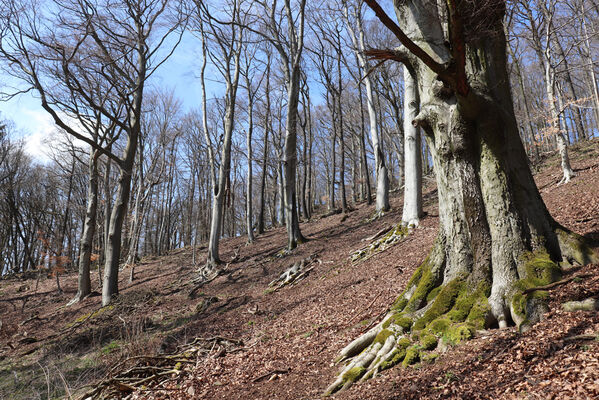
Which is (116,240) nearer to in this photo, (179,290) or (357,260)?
(179,290)

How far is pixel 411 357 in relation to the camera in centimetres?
328

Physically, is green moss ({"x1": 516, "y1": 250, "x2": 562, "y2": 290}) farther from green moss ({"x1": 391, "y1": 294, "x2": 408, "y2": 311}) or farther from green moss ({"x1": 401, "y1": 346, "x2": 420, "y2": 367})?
green moss ({"x1": 391, "y1": 294, "x2": 408, "y2": 311})

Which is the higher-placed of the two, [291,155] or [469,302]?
[291,155]

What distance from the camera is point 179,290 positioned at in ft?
40.5

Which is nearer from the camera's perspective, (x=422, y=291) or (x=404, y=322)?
(x=404, y=322)

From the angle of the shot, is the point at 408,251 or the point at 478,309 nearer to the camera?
the point at 478,309

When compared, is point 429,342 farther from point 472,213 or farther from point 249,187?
point 249,187

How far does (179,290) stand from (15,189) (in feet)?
75.0

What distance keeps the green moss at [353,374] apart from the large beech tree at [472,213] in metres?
0.01

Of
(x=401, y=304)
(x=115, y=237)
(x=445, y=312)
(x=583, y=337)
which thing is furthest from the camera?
(x=115, y=237)

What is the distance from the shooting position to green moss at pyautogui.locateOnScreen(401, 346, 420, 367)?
3.26 meters

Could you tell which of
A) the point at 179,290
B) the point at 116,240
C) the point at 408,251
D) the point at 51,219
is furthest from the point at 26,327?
the point at 51,219

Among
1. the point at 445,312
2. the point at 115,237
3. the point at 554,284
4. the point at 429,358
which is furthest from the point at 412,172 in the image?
the point at 115,237

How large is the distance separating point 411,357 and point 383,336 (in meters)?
0.54
